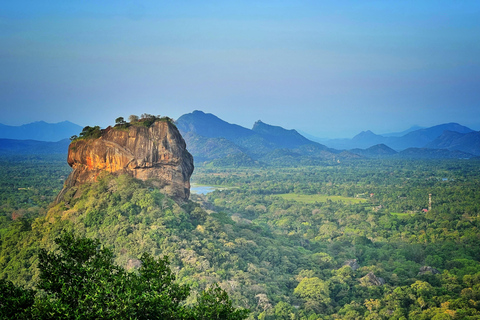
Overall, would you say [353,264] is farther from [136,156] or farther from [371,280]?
[136,156]

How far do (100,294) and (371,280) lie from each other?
24393mm

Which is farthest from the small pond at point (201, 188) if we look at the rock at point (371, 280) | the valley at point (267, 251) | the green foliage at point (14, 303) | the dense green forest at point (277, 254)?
the green foliage at point (14, 303)

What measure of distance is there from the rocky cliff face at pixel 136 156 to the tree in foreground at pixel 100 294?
1963 centimetres

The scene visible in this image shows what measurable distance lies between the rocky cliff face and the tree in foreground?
773 inches

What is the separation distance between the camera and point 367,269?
3331 cm

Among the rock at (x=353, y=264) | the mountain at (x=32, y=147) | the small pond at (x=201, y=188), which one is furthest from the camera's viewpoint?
the mountain at (x=32, y=147)

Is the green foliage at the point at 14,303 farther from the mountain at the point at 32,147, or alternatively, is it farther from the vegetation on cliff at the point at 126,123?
the mountain at the point at 32,147

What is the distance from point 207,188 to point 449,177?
182ft

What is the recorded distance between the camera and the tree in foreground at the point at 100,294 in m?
11.2

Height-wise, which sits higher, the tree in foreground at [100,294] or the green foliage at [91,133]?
the green foliage at [91,133]

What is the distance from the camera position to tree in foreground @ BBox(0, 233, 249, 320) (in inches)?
442

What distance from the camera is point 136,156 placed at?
109 ft

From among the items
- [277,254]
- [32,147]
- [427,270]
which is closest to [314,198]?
[277,254]

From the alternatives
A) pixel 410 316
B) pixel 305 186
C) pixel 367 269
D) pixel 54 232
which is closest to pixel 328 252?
pixel 367 269
